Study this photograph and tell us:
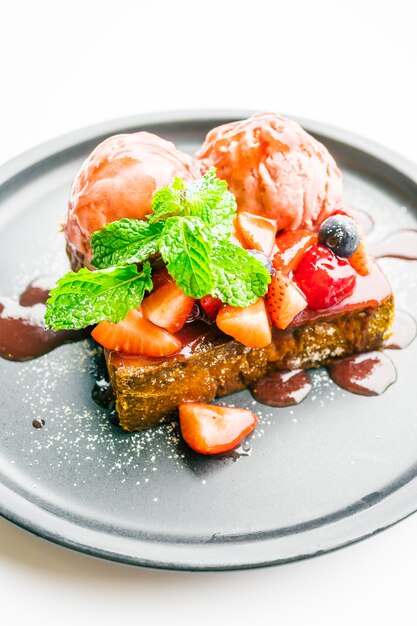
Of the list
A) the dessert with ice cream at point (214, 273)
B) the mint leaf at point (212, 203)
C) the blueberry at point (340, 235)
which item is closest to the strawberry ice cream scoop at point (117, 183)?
the dessert with ice cream at point (214, 273)

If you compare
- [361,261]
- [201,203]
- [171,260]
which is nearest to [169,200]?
[201,203]

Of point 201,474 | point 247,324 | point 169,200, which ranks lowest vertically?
point 201,474

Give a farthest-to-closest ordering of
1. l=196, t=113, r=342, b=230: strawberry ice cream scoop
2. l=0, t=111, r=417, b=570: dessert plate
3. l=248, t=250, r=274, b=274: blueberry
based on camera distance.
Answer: l=196, t=113, r=342, b=230: strawberry ice cream scoop < l=248, t=250, r=274, b=274: blueberry < l=0, t=111, r=417, b=570: dessert plate

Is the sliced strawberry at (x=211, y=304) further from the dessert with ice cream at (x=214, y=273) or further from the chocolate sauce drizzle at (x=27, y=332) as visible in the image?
the chocolate sauce drizzle at (x=27, y=332)

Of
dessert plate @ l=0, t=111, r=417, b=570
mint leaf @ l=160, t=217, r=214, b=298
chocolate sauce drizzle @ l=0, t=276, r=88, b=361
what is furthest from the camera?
chocolate sauce drizzle @ l=0, t=276, r=88, b=361

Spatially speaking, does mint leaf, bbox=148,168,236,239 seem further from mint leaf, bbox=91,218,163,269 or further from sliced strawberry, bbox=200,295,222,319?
sliced strawberry, bbox=200,295,222,319

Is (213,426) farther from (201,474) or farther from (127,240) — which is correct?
(127,240)

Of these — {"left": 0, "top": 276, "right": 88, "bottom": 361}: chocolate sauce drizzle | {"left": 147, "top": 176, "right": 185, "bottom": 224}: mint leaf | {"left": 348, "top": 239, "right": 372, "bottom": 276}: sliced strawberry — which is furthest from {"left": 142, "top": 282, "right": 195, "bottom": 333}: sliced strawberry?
{"left": 348, "top": 239, "right": 372, "bottom": 276}: sliced strawberry
